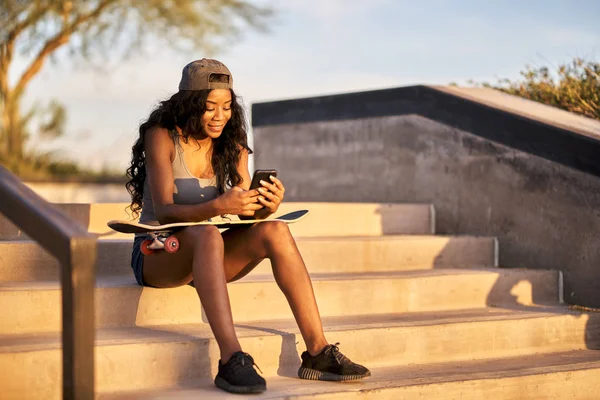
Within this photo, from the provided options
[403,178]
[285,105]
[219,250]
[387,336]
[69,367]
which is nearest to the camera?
[69,367]

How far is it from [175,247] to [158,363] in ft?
1.46

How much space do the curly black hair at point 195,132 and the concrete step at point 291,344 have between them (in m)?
0.65

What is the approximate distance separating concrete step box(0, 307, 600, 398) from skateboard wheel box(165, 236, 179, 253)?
13.8 inches

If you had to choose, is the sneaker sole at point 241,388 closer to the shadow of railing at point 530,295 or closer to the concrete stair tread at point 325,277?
the concrete stair tread at point 325,277

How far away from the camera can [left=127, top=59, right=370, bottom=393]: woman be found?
3.45 meters

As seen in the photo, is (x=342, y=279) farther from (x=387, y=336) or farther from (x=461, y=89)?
(x=461, y=89)

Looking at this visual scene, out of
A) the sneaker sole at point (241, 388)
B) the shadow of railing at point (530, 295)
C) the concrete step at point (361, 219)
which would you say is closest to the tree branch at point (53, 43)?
the concrete step at point (361, 219)

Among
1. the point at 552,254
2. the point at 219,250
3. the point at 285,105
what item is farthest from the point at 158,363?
the point at 285,105

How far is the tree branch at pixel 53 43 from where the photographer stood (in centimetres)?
1452

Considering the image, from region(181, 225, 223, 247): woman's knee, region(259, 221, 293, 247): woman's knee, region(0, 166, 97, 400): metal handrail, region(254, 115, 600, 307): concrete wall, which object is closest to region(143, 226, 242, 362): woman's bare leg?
region(181, 225, 223, 247): woman's knee

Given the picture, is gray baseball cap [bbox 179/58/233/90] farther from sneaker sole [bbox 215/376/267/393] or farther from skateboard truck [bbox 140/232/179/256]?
sneaker sole [bbox 215/376/267/393]

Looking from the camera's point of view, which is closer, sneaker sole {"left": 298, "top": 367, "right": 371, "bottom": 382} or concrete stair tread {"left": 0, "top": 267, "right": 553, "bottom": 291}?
sneaker sole {"left": 298, "top": 367, "right": 371, "bottom": 382}

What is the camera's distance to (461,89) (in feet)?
20.7

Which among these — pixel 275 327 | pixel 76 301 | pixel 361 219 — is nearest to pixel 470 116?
A: pixel 361 219
